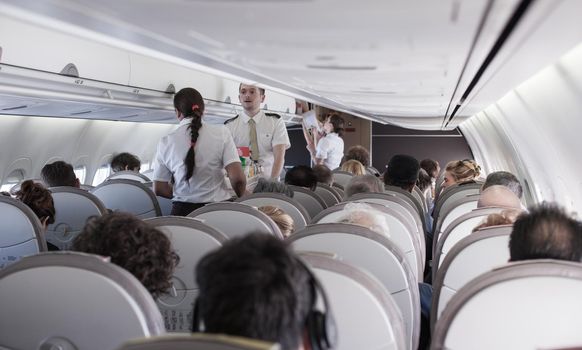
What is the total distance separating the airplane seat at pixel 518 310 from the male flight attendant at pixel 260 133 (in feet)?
16.9

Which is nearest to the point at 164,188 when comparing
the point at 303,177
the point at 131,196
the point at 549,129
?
the point at 131,196

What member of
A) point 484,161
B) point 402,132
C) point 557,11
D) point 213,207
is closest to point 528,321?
point 557,11

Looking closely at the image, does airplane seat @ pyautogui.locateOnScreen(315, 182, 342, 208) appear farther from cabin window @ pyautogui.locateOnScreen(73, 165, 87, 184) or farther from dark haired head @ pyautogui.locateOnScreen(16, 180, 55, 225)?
cabin window @ pyautogui.locateOnScreen(73, 165, 87, 184)

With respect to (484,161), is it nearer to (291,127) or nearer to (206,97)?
(291,127)

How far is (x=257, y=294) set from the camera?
1427 millimetres

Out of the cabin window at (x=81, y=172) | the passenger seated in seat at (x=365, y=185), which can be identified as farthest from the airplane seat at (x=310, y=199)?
the cabin window at (x=81, y=172)

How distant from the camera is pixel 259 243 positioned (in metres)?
1.54

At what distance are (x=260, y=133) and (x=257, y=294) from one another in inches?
243

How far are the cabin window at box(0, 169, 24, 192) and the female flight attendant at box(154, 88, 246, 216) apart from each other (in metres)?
4.20

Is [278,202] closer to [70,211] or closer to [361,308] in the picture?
[70,211]

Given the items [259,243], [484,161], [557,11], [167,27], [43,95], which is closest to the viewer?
[259,243]

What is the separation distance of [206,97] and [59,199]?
16.9 feet

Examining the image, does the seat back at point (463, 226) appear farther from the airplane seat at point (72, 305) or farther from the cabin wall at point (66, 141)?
the cabin wall at point (66, 141)

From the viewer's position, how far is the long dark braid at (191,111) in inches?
225
